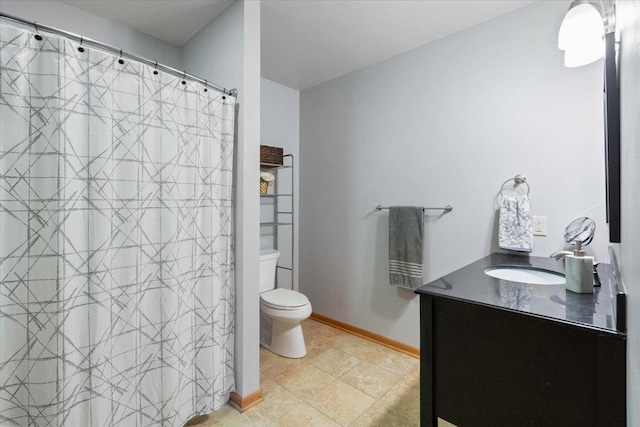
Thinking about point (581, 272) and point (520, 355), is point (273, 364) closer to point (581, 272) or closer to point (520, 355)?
point (520, 355)

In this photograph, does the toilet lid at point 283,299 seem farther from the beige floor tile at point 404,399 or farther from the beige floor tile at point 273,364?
the beige floor tile at point 404,399

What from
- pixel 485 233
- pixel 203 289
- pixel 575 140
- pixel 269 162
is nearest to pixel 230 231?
pixel 203 289

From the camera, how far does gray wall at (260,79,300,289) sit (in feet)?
9.51

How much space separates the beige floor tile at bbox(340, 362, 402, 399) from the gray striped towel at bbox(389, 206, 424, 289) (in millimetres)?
648

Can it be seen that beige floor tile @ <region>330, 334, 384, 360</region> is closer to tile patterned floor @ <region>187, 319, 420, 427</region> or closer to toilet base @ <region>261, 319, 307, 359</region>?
tile patterned floor @ <region>187, 319, 420, 427</region>

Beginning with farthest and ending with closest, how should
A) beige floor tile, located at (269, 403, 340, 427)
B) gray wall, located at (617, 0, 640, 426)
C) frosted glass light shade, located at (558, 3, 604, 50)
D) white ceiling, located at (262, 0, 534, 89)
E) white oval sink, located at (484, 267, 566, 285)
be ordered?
white ceiling, located at (262, 0, 534, 89)
beige floor tile, located at (269, 403, 340, 427)
white oval sink, located at (484, 267, 566, 285)
frosted glass light shade, located at (558, 3, 604, 50)
gray wall, located at (617, 0, 640, 426)

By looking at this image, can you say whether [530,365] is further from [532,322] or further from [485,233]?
[485,233]

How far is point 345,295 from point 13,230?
92.2 inches

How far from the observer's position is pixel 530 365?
97cm

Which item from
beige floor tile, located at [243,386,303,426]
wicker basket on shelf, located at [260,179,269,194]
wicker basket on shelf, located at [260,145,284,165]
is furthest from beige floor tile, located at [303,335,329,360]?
wicker basket on shelf, located at [260,145,284,165]

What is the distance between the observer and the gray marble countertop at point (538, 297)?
0.89 metres

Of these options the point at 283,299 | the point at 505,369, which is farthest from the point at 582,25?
the point at 283,299

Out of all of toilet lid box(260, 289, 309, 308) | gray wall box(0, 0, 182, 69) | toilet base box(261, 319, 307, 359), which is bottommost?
toilet base box(261, 319, 307, 359)

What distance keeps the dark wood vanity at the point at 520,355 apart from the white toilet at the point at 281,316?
1.20 m
